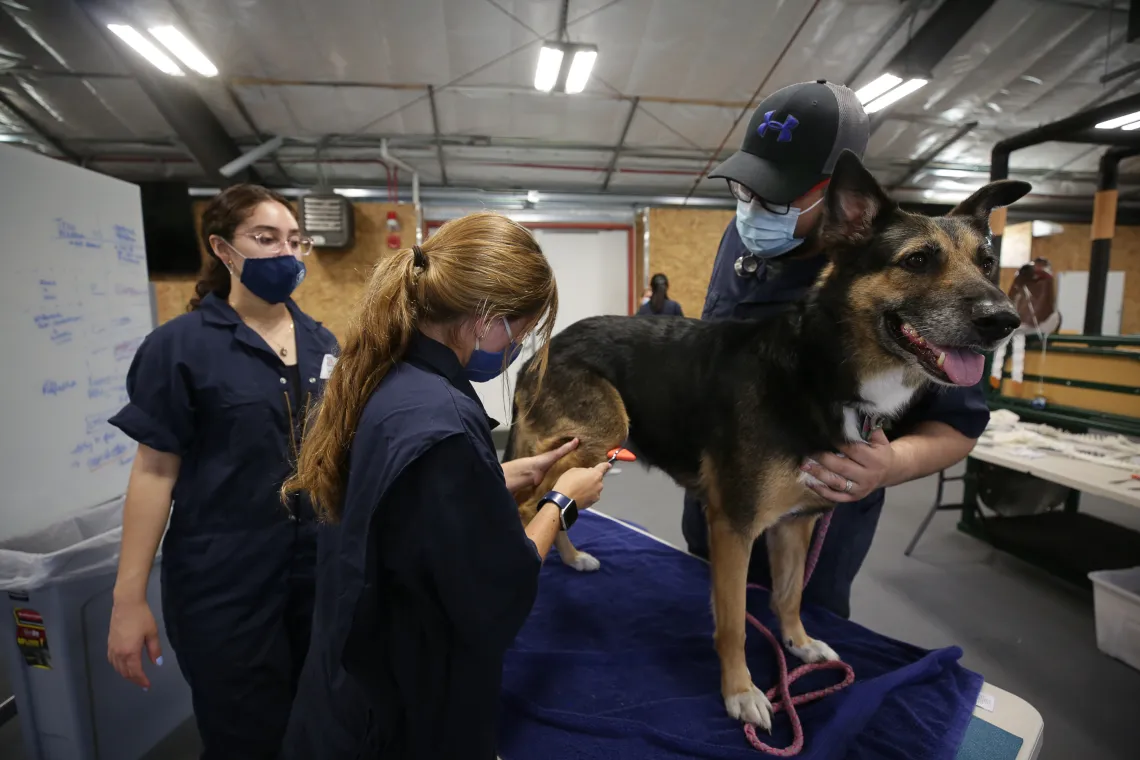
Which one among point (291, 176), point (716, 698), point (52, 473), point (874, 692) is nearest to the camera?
point (874, 692)

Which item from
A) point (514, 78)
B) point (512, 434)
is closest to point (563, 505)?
point (512, 434)

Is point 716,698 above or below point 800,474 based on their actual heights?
below

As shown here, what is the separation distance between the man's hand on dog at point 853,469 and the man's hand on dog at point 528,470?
28.9 inches

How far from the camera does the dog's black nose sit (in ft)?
3.94

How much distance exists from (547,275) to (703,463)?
98cm

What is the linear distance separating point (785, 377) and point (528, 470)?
2.75 ft

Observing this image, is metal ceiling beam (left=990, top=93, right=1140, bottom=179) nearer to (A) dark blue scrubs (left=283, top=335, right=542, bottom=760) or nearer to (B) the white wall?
(B) the white wall

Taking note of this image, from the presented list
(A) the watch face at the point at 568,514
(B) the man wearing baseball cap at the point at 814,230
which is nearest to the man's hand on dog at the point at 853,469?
(B) the man wearing baseball cap at the point at 814,230

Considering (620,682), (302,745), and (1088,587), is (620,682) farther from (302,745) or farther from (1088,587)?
Result: (1088,587)

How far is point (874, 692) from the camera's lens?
146 centimetres

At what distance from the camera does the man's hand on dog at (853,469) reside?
144cm

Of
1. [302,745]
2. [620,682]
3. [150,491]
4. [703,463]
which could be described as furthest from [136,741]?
[703,463]

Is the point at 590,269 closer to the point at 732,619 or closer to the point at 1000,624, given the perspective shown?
the point at 1000,624

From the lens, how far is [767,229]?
167 centimetres
